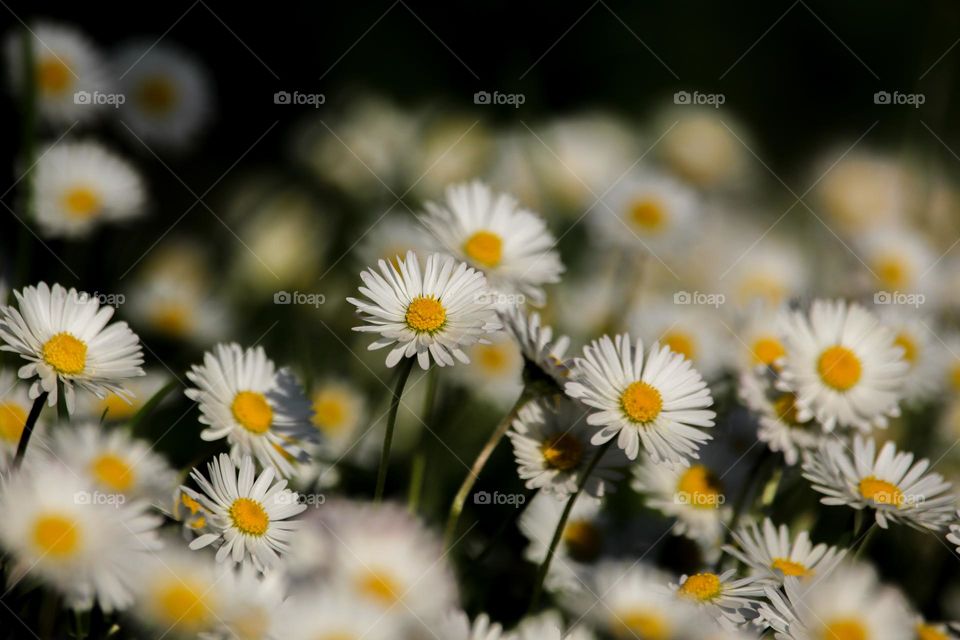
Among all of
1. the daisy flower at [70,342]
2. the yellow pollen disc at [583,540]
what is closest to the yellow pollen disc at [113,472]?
the daisy flower at [70,342]

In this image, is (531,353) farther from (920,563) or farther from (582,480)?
(920,563)

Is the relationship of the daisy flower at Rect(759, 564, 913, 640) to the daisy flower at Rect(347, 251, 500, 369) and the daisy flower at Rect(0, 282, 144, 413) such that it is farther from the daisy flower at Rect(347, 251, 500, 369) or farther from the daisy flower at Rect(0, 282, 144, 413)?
the daisy flower at Rect(0, 282, 144, 413)

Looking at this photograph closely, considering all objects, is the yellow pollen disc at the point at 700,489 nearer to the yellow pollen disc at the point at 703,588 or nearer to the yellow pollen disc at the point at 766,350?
the yellow pollen disc at the point at 766,350

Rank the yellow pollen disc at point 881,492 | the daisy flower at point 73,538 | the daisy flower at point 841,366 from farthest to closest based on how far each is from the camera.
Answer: the daisy flower at point 841,366 < the yellow pollen disc at point 881,492 < the daisy flower at point 73,538

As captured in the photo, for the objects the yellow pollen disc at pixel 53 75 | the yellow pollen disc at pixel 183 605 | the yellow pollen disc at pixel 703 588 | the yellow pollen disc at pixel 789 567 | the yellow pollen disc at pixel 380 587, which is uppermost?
the yellow pollen disc at pixel 53 75

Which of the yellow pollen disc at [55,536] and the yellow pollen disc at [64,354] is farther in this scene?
the yellow pollen disc at [64,354]

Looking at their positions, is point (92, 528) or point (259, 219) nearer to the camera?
point (92, 528)

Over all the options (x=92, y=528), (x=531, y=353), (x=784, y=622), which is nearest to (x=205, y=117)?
(x=531, y=353)
